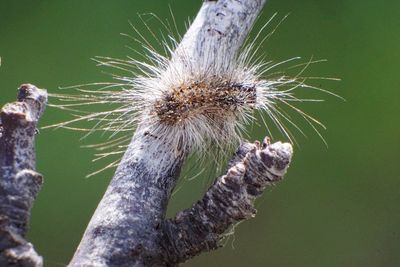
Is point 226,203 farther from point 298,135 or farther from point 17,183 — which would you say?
point 298,135

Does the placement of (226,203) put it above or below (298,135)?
below

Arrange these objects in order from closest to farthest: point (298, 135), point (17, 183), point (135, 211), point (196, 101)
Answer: point (17, 183) → point (135, 211) → point (196, 101) → point (298, 135)

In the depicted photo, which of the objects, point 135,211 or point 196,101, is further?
point 196,101

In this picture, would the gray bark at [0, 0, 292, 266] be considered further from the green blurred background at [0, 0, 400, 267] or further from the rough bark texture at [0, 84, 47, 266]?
the green blurred background at [0, 0, 400, 267]

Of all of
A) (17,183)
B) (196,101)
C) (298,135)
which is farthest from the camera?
(298,135)

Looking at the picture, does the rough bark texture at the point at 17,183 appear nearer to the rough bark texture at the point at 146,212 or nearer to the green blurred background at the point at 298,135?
the rough bark texture at the point at 146,212

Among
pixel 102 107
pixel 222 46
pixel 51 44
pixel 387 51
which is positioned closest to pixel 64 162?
pixel 102 107

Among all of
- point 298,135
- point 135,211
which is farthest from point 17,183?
point 298,135

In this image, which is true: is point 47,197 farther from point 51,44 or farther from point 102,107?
point 51,44

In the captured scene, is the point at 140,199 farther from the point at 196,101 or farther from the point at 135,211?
the point at 196,101
